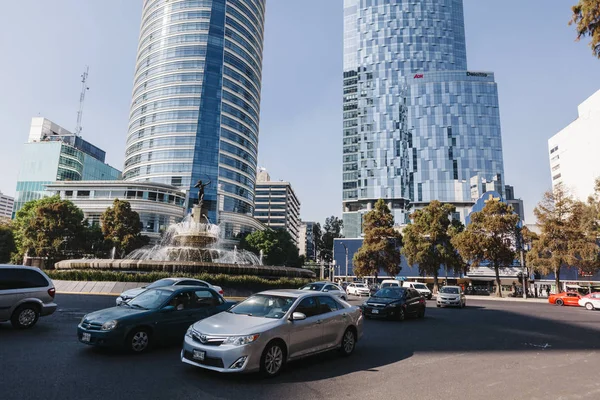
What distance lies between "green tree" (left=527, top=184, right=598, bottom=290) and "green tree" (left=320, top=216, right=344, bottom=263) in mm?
70142

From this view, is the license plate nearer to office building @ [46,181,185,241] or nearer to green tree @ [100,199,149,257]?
green tree @ [100,199,149,257]

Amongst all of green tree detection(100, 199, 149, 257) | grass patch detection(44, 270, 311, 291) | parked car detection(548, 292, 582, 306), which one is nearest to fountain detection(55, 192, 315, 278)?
grass patch detection(44, 270, 311, 291)

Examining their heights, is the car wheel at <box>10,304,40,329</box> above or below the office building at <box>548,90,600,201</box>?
below

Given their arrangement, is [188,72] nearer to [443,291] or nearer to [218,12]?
[218,12]

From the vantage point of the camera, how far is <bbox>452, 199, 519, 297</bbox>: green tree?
144 ft

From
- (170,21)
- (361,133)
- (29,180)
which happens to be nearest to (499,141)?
(361,133)

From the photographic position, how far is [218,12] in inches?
3824

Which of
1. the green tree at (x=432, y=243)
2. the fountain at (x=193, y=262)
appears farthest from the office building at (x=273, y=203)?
the fountain at (x=193, y=262)

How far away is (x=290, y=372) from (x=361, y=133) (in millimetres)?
122978

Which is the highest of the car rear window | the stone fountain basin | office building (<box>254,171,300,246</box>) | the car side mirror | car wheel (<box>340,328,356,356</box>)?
office building (<box>254,171,300,246</box>)

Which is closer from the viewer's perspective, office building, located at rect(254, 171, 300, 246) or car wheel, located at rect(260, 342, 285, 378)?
car wheel, located at rect(260, 342, 285, 378)

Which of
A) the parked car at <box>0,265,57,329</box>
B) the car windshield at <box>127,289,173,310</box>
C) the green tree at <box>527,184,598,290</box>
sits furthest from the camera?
the green tree at <box>527,184,598,290</box>

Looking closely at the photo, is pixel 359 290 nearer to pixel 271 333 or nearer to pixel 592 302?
pixel 592 302

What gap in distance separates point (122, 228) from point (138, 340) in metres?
50.0
